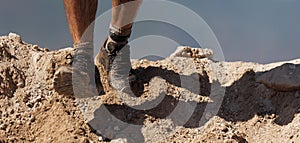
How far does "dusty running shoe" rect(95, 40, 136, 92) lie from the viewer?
12.6 ft

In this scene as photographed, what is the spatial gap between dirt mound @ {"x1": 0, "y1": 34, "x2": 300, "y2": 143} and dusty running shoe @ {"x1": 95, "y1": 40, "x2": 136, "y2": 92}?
86 mm

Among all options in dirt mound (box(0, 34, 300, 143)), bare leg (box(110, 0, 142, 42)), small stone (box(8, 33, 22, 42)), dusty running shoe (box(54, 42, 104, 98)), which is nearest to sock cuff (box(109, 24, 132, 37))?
bare leg (box(110, 0, 142, 42))

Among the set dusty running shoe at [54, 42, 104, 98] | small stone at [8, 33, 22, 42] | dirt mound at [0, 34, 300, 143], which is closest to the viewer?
dusty running shoe at [54, 42, 104, 98]

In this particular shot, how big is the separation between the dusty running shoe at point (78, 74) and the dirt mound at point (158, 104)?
0.24ft

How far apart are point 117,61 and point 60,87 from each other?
0.69 meters

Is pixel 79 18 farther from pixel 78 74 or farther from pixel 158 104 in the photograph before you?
pixel 158 104

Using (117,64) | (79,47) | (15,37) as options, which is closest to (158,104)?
(117,64)

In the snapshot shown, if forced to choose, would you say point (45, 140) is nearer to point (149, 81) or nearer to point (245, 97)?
point (149, 81)

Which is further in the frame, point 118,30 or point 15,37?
point 15,37

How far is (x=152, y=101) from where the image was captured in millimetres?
3719

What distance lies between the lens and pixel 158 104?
3.71m

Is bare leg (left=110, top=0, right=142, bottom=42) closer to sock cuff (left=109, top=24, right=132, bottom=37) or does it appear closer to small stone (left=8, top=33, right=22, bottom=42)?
sock cuff (left=109, top=24, right=132, bottom=37)

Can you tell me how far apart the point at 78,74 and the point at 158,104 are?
0.68 m

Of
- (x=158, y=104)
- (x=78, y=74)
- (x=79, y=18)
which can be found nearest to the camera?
(x=78, y=74)
